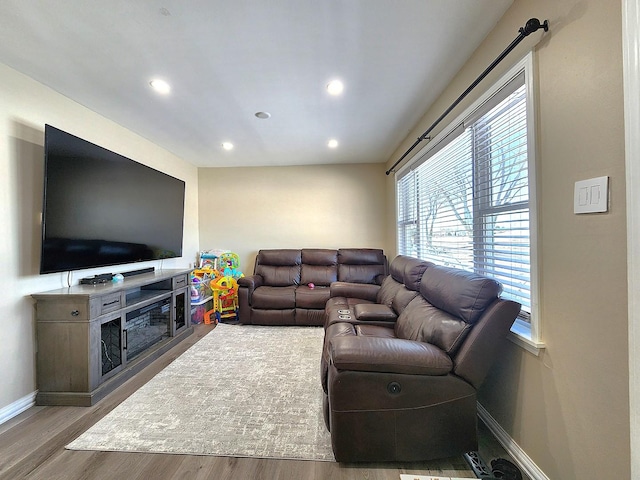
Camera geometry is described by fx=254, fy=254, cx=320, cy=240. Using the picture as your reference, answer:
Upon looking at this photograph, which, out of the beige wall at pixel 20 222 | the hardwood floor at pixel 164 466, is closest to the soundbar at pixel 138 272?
the beige wall at pixel 20 222

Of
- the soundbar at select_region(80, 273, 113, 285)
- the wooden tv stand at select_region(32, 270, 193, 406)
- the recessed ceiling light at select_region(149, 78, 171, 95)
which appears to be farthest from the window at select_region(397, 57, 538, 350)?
the soundbar at select_region(80, 273, 113, 285)

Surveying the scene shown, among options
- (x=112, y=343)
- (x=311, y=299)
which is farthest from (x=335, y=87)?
(x=112, y=343)

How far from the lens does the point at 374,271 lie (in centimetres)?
407

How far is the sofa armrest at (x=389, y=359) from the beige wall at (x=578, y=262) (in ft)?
1.49

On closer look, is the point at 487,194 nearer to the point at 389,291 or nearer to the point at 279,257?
the point at 389,291

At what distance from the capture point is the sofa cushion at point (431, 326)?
141cm

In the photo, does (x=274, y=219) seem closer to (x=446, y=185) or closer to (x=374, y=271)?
(x=374, y=271)

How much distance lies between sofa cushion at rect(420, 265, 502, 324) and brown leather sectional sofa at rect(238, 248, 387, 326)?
1.78 metres

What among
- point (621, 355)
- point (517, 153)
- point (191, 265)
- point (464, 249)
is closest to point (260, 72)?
point (517, 153)

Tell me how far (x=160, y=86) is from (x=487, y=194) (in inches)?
105

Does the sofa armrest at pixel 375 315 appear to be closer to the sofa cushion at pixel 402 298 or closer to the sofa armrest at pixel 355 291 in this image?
the sofa cushion at pixel 402 298

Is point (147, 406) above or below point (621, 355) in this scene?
below

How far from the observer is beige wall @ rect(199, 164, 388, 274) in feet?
14.8

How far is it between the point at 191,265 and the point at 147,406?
2.80 metres
